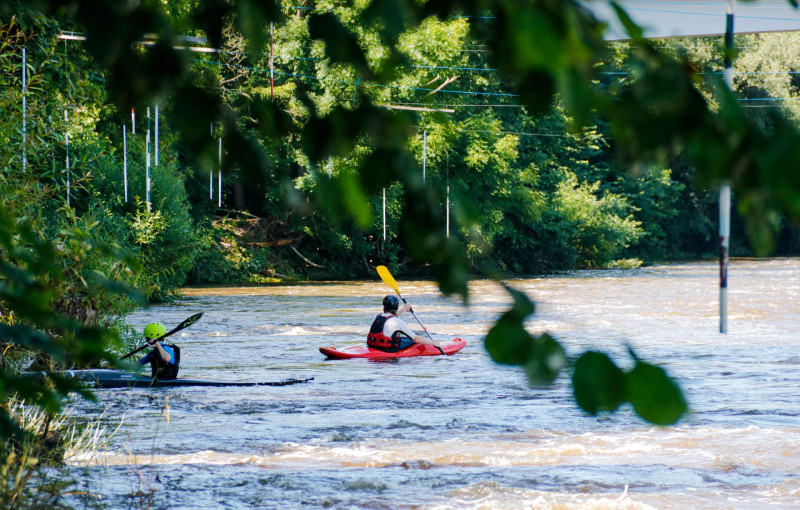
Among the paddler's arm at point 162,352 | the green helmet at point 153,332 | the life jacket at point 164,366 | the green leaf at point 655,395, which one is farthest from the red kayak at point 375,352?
the green leaf at point 655,395

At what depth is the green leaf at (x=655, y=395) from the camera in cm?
117

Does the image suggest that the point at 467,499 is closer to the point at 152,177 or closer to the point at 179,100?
the point at 179,100

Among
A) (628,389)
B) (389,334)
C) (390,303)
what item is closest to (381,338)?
(389,334)

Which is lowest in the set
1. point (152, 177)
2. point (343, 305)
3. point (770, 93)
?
point (343, 305)

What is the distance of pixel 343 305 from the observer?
22.7 m

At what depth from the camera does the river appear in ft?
20.0

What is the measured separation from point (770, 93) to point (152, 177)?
29.0 metres

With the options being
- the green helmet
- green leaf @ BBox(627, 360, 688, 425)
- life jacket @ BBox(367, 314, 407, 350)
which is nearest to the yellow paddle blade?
life jacket @ BBox(367, 314, 407, 350)

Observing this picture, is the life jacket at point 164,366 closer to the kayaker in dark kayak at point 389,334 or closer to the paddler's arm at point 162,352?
the paddler's arm at point 162,352

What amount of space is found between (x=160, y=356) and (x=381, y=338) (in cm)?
404

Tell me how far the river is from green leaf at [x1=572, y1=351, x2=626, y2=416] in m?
0.02

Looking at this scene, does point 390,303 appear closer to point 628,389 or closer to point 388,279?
point 388,279

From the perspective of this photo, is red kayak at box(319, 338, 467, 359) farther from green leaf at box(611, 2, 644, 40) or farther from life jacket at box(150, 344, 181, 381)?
green leaf at box(611, 2, 644, 40)


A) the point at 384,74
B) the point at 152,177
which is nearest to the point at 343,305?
the point at 152,177
